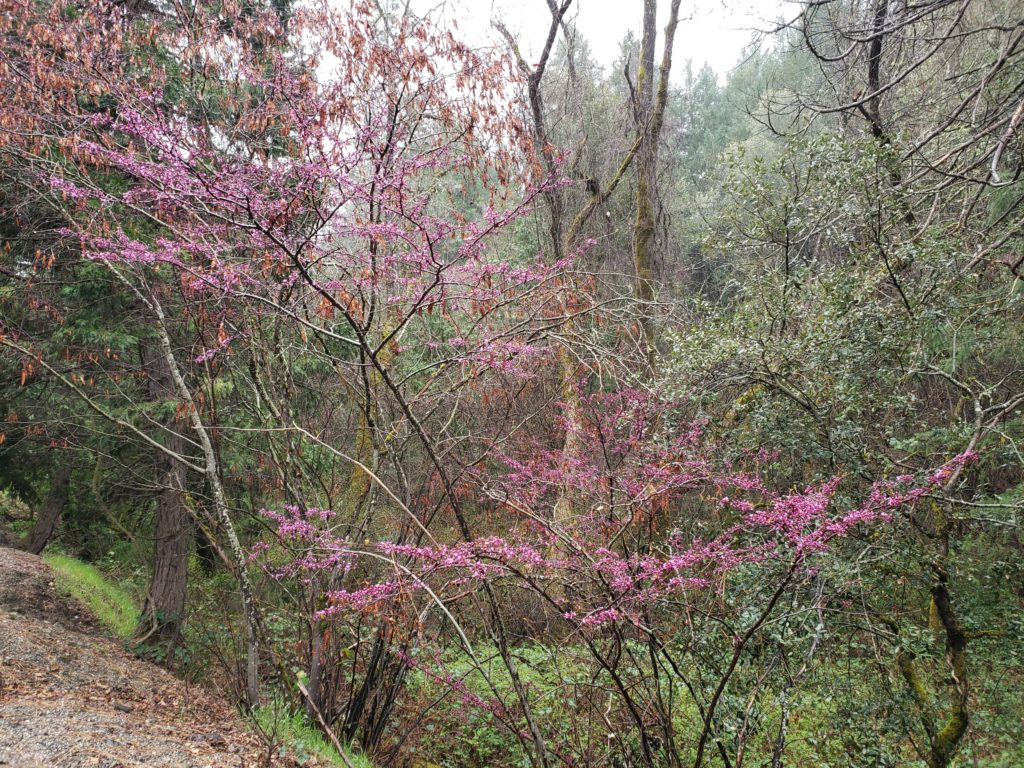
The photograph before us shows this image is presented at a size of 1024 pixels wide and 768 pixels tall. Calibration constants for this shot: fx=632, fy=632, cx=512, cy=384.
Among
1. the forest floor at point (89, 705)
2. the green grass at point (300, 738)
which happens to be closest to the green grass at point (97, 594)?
the forest floor at point (89, 705)

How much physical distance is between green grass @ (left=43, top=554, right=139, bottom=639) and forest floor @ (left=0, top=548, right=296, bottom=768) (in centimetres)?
24

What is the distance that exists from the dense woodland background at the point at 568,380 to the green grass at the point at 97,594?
52.6 inches

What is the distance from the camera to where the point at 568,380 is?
6367 millimetres

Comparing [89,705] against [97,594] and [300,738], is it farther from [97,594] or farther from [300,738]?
[97,594]

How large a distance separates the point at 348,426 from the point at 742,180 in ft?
16.0

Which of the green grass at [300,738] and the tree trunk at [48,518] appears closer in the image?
the green grass at [300,738]

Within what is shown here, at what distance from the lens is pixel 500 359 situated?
12.1 ft

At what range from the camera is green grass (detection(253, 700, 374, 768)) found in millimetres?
3625

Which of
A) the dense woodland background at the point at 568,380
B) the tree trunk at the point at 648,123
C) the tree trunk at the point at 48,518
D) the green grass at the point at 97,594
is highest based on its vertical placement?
the tree trunk at the point at 648,123

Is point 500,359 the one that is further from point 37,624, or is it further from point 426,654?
point 37,624

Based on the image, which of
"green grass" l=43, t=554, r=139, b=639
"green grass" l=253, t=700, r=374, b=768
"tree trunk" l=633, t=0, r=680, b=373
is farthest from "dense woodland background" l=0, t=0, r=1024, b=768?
"tree trunk" l=633, t=0, r=680, b=373

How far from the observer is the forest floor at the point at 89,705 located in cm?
299

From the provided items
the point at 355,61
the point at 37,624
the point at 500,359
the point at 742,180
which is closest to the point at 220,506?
the point at 500,359

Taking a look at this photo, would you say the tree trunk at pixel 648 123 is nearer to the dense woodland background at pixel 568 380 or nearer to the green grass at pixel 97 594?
the dense woodland background at pixel 568 380
